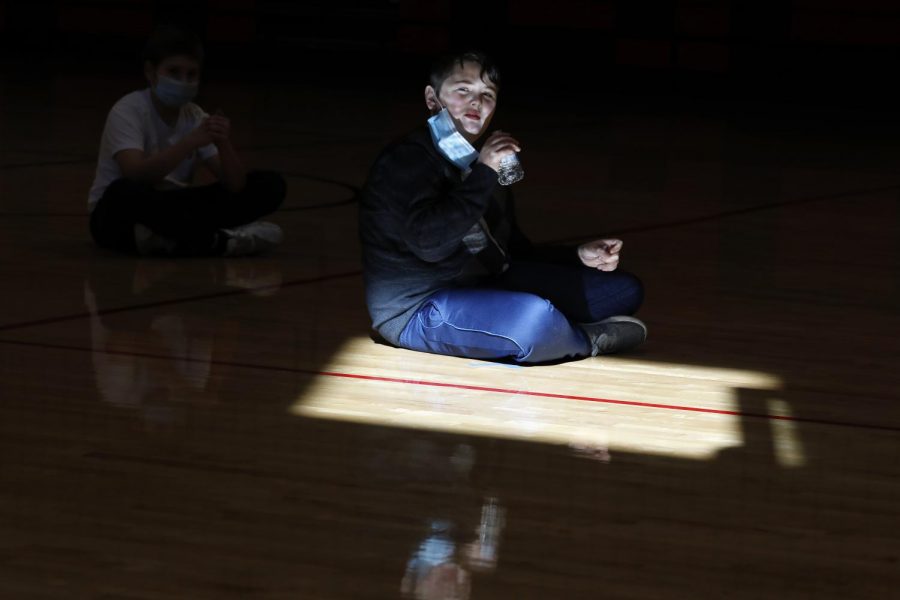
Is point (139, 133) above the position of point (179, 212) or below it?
above

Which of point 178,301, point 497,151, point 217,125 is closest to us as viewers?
point 497,151

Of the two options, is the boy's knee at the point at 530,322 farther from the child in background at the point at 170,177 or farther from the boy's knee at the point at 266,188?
the boy's knee at the point at 266,188

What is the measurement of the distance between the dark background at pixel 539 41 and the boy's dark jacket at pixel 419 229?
8.36 m


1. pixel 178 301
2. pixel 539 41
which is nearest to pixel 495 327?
pixel 178 301

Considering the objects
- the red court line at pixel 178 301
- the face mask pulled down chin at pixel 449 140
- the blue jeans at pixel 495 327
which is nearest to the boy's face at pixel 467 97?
the face mask pulled down chin at pixel 449 140

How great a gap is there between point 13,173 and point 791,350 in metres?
3.86

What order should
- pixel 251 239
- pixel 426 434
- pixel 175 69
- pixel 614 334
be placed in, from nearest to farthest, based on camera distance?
pixel 426 434
pixel 614 334
pixel 175 69
pixel 251 239

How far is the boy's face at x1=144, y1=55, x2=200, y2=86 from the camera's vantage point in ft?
15.3

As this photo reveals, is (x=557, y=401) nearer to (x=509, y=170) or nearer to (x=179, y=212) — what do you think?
(x=509, y=170)

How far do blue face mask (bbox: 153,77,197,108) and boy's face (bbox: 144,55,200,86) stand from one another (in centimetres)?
1

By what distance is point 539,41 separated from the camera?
1284 cm

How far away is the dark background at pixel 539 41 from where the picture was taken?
1205 centimetres

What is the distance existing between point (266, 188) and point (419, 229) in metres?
1.56

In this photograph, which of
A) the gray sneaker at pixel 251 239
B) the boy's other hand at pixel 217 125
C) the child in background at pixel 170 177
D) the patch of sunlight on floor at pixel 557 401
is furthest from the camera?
the gray sneaker at pixel 251 239
